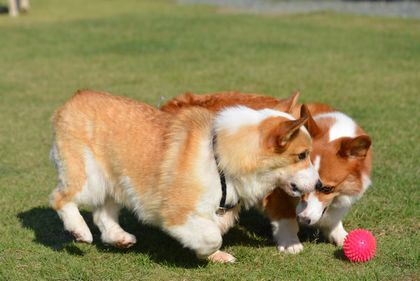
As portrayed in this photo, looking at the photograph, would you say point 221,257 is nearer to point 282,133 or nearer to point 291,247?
point 291,247

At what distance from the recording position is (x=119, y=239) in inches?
196

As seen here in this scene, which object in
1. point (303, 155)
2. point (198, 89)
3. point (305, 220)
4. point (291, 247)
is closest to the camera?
point (303, 155)

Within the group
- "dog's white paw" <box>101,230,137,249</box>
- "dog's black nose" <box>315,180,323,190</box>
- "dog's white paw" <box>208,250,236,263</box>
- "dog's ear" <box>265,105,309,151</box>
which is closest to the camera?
"dog's ear" <box>265,105,309,151</box>

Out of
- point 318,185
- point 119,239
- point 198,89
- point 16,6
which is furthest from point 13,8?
point 318,185

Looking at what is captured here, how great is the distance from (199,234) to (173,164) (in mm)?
511

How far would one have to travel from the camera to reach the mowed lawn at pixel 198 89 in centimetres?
484

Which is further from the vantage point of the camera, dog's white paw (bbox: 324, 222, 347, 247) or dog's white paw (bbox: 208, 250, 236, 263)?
dog's white paw (bbox: 324, 222, 347, 247)

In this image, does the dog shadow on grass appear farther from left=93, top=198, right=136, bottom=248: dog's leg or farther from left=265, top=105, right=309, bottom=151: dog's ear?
left=265, top=105, right=309, bottom=151: dog's ear

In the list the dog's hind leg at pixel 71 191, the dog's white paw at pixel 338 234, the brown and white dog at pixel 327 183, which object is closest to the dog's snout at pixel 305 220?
the brown and white dog at pixel 327 183

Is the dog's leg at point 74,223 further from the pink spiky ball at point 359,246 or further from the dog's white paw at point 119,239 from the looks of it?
the pink spiky ball at point 359,246

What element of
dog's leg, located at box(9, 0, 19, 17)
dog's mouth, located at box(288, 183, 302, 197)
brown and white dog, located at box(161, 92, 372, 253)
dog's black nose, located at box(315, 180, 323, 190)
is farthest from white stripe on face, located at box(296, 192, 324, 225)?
dog's leg, located at box(9, 0, 19, 17)

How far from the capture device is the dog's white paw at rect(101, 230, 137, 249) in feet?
16.3

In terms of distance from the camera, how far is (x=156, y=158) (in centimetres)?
464

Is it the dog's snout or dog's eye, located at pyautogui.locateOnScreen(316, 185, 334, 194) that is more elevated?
dog's eye, located at pyautogui.locateOnScreen(316, 185, 334, 194)
